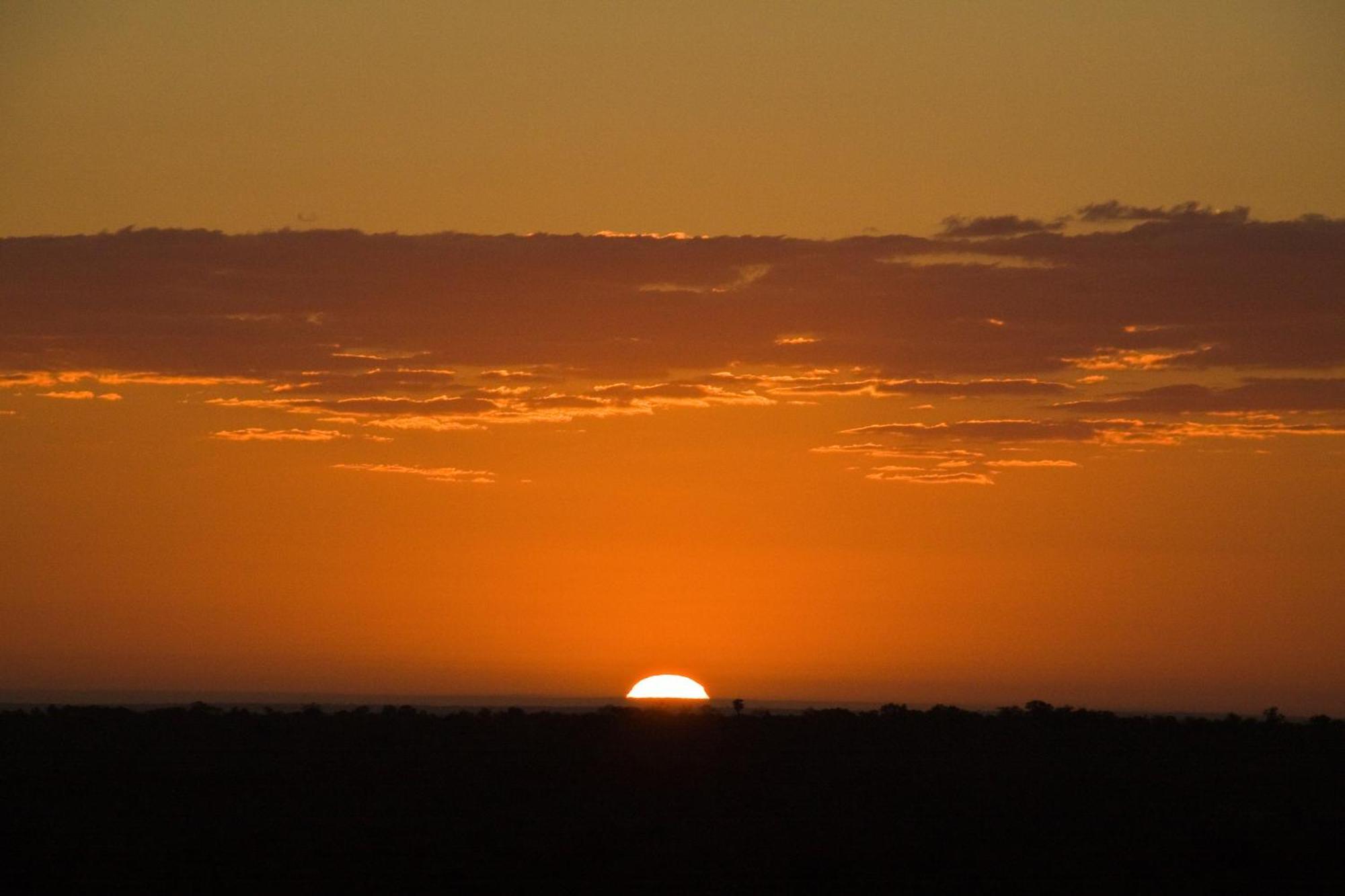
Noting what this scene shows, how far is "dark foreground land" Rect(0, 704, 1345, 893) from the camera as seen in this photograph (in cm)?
3400

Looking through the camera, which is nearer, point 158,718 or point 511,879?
point 511,879

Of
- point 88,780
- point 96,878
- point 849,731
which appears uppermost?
point 849,731

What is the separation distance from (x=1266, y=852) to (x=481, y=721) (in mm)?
Answer: 32566

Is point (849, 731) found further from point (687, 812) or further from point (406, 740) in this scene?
point (687, 812)

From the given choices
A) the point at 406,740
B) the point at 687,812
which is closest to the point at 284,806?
the point at 687,812

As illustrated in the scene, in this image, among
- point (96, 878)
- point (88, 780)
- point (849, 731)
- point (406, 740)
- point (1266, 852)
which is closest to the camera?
point (96, 878)

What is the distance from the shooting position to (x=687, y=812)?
134ft

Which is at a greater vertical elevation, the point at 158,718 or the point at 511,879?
the point at 158,718

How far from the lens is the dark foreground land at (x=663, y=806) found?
34000 millimetres

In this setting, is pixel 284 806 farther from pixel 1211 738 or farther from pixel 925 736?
pixel 1211 738

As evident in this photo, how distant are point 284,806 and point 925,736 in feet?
83.0

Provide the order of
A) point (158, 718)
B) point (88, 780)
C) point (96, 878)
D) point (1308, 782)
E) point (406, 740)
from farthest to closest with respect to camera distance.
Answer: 1. point (158, 718)
2. point (406, 740)
3. point (1308, 782)
4. point (88, 780)
5. point (96, 878)

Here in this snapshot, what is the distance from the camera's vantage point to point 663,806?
41.8 meters

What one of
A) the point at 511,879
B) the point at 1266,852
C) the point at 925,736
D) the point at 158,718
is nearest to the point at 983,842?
the point at 1266,852
